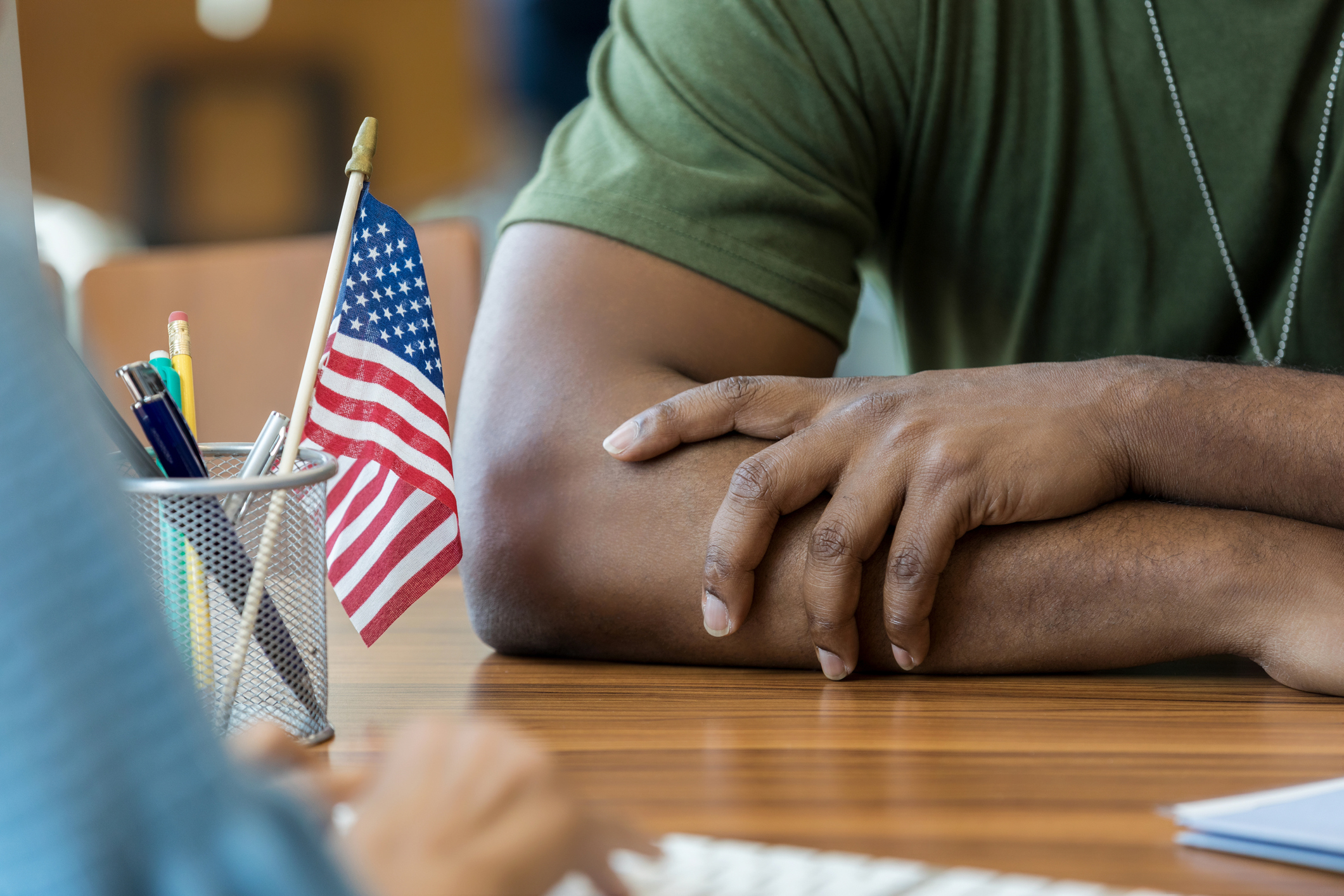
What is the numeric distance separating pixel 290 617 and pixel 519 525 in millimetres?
225

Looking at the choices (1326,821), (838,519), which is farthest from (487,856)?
(838,519)

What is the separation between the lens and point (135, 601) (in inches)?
5.8

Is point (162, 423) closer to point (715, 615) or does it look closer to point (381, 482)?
point (381, 482)

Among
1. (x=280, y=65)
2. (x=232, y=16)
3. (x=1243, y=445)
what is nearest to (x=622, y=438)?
(x=1243, y=445)

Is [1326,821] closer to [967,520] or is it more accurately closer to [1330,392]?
[967,520]

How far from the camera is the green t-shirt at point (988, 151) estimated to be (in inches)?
33.3

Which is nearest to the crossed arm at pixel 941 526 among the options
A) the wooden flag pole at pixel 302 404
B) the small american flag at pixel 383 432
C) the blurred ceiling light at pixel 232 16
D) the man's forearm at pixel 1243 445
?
the man's forearm at pixel 1243 445

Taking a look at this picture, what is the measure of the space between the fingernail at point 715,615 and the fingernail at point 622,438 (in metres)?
0.11

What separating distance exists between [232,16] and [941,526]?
324cm

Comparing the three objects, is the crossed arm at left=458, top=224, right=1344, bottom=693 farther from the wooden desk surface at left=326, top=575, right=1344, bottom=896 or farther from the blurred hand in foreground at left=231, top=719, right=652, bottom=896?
the blurred hand in foreground at left=231, top=719, right=652, bottom=896

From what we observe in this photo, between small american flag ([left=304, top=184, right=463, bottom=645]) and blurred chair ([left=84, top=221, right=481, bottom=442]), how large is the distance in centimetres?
93

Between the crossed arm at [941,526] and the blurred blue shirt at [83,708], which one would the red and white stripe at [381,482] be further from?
the blurred blue shirt at [83,708]

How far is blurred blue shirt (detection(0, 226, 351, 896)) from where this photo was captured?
14 centimetres

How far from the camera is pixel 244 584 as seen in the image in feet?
1.59
